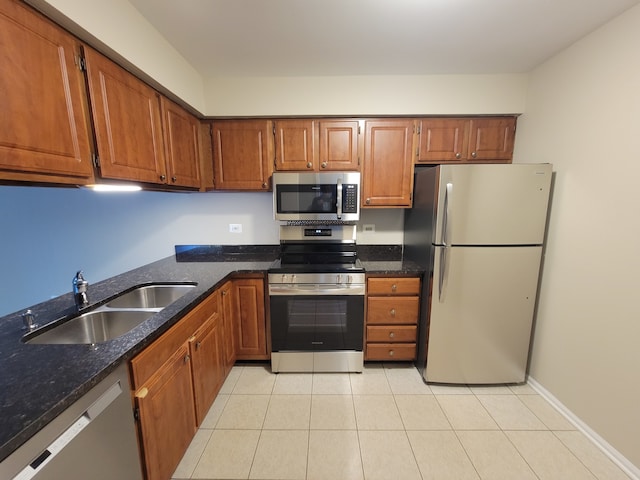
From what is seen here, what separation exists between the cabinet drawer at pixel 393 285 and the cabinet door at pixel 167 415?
141 centimetres

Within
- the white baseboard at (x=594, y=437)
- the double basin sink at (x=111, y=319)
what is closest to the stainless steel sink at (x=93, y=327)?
the double basin sink at (x=111, y=319)

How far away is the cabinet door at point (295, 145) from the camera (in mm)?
2207

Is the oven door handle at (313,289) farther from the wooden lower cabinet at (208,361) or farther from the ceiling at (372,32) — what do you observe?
the ceiling at (372,32)

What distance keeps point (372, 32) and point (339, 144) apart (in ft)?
2.61

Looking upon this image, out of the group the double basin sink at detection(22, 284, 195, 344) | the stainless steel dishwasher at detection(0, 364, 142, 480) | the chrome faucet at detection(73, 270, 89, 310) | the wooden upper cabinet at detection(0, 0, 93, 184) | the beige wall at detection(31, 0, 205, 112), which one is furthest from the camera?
the chrome faucet at detection(73, 270, 89, 310)

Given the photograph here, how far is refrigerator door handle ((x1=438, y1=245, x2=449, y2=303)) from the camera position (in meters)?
1.88

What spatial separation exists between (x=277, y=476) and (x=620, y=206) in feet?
8.06

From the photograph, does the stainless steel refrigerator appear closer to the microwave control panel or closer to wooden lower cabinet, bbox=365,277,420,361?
Answer: wooden lower cabinet, bbox=365,277,420,361

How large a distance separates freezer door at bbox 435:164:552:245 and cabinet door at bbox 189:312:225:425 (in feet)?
5.89

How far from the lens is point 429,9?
4.58ft

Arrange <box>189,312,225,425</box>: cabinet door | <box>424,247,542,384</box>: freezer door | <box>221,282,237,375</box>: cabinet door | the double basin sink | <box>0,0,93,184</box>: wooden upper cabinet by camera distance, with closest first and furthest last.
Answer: <box>0,0,93,184</box>: wooden upper cabinet → the double basin sink → <box>189,312,225,425</box>: cabinet door → <box>424,247,542,384</box>: freezer door → <box>221,282,237,375</box>: cabinet door

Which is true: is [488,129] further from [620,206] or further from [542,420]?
[542,420]

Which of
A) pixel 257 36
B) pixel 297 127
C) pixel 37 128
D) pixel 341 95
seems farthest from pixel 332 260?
pixel 37 128

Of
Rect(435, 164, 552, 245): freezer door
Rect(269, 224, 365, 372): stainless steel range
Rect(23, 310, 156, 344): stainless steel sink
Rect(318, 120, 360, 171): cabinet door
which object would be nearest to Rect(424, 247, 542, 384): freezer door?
Rect(435, 164, 552, 245): freezer door
